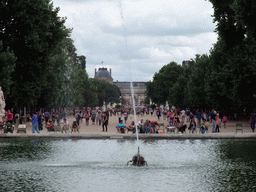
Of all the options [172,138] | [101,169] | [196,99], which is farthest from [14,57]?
[196,99]

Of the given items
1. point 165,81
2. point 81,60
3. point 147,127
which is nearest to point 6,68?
point 147,127

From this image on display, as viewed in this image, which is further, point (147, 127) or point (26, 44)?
point (26, 44)

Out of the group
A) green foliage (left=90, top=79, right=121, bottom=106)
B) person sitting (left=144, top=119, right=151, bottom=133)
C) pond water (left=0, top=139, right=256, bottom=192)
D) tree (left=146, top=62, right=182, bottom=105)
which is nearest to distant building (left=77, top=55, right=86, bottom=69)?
tree (left=146, top=62, right=182, bottom=105)

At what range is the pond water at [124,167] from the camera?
1395cm

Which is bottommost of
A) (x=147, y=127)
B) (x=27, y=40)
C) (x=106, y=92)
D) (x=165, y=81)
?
(x=147, y=127)

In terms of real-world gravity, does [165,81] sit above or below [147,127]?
above

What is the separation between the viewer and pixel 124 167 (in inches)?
699

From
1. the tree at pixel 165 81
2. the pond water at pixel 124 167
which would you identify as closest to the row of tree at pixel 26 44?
the pond water at pixel 124 167

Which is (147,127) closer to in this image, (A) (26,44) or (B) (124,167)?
(A) (26,44)

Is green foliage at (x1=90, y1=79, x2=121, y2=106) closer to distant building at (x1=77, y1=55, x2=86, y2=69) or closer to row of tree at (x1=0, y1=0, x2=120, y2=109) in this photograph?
distant building at (x1=77, y1=55, x2=86, y2=69)

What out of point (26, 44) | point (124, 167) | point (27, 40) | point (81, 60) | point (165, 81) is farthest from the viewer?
point (165, 81)

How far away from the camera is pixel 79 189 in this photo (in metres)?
13.3

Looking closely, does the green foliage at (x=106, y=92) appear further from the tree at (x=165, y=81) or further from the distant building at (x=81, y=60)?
the distant building at (x=81, y=60)

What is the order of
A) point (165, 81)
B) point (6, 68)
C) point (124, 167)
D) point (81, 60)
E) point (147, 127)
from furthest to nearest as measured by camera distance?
point (165, 81), point (81, 60), point (6, 68), point (147, 127), point (124, 167)
